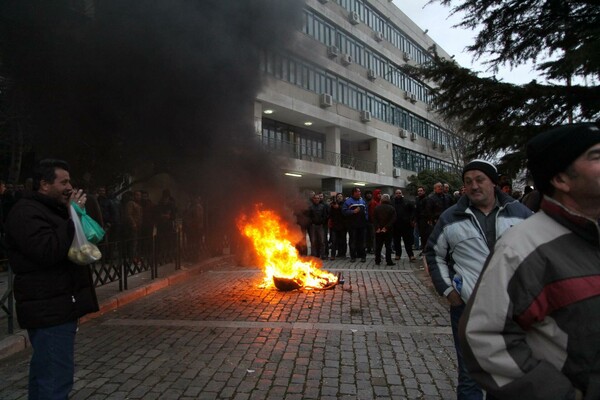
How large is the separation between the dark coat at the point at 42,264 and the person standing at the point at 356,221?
29.6 feet

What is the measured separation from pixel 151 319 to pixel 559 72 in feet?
24.0

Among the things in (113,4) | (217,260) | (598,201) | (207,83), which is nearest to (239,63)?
(207,83)

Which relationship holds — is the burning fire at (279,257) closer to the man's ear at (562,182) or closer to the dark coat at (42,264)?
the dark coat at (42,264)

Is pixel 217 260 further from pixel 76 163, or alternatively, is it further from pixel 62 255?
pixel 62 255

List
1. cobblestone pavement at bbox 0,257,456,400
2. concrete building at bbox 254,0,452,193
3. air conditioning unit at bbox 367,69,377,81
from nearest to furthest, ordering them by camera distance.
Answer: cobblestone pavement at bbox 0,257,456,400
concrete building at bbox 254,0,452,193
air conditioning unit at bbox 367,69,377,81

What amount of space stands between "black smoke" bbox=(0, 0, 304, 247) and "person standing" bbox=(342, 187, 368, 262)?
2.72 m

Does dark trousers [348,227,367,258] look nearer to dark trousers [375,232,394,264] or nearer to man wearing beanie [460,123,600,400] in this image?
dark trousers [375,232,394,264]

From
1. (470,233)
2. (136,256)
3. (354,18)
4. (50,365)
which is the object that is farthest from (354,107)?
(50,365)

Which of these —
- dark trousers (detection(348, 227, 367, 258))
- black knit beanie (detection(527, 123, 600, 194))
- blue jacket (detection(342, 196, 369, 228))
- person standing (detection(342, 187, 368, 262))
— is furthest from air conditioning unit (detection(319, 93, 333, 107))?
black knit beanie (detection(527, 123, 600, 194))

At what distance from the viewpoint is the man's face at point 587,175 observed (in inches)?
53.7

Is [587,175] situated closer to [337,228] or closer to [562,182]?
[562,182]

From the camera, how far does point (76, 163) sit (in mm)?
8789

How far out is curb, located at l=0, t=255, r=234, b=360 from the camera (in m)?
4.45

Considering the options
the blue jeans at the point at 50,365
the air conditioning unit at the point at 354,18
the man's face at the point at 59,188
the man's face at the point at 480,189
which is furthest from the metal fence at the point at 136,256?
the air conditioning unit at the point at 354,18
